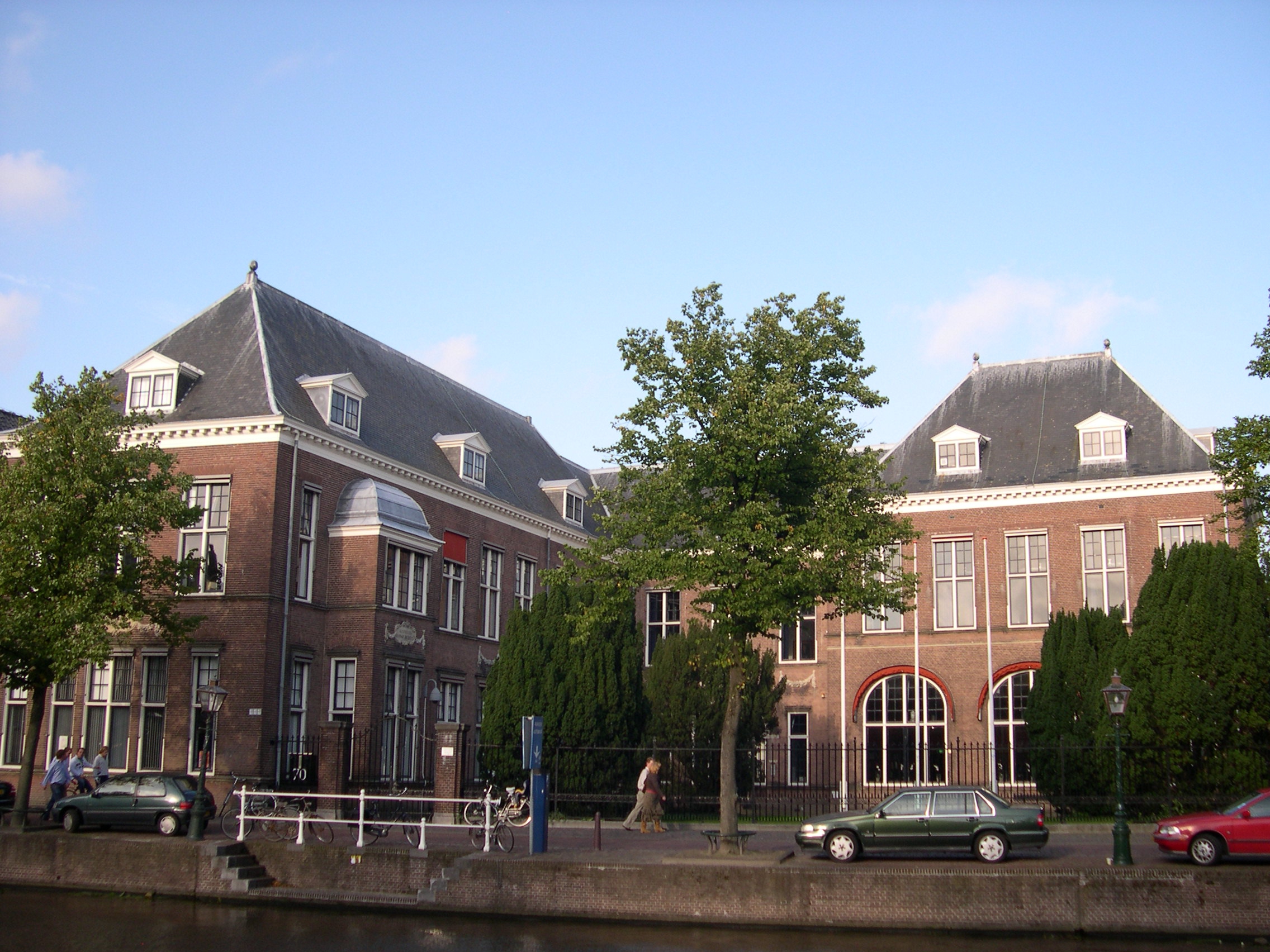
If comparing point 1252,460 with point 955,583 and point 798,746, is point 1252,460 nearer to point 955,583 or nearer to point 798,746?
point 955,583

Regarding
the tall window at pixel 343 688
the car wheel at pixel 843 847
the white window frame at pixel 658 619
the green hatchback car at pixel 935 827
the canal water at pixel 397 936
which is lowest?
the canal water at pixel 397 936

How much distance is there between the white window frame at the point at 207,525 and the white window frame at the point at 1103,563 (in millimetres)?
24153

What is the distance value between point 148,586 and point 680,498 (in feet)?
48.6

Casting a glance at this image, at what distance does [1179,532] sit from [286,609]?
25007mm

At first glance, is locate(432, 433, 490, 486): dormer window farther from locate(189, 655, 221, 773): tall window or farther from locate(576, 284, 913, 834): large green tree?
locate(576, 284, 913, 834): large green tree

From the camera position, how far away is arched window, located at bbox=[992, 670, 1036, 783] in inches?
1417

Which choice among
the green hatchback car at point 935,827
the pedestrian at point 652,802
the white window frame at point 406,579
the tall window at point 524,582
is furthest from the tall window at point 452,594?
the green hatchback car at point 935,827

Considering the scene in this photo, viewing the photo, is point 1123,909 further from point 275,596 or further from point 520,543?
point 520,543

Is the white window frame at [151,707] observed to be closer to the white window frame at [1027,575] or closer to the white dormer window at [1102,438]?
the white window frame at [1027,575]

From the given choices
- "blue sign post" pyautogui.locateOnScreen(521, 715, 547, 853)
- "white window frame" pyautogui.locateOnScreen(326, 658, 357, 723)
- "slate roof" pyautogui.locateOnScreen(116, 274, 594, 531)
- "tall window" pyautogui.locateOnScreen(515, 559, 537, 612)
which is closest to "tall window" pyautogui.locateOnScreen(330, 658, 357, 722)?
"white window frame" pyautogui.locateOnScreen(326, 658, 357, 723)

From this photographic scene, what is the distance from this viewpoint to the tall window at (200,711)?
29.2 meters

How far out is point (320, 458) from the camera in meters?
32.5

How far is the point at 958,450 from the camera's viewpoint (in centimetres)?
3850

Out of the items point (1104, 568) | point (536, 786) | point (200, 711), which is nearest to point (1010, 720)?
point (1104, 568)
